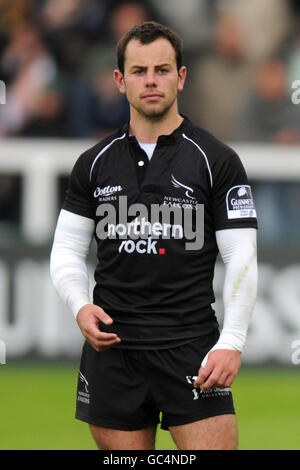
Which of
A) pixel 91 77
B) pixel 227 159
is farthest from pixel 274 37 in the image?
pixel 227 159

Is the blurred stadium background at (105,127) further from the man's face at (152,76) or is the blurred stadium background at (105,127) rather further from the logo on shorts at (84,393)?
the man's face at (152,76)

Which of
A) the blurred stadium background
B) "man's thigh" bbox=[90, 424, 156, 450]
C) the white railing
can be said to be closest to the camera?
"man's thigh" bbox=[90, 424, 156, 450]

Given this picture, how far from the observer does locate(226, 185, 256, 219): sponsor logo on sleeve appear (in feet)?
14.0

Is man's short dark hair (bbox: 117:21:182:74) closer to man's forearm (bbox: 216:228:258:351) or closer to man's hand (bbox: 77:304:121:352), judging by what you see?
man's forearm (bbox: 216:228:258:351)

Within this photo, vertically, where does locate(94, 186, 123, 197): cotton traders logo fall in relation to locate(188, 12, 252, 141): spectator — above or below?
below

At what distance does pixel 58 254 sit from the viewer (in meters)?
4.52

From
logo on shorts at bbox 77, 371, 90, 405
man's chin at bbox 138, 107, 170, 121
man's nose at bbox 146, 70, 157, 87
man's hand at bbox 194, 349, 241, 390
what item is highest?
man's nose at bbox 146, 70, 157, 87

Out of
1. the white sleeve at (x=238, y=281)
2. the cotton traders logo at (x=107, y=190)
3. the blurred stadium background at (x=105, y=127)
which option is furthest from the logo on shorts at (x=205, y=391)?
the blurred stadium background at (x=105, y=127)

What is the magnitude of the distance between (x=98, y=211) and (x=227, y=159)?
1.87ft

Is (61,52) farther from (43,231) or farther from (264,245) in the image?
(264,245)

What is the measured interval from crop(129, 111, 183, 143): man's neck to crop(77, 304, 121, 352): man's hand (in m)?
0.73

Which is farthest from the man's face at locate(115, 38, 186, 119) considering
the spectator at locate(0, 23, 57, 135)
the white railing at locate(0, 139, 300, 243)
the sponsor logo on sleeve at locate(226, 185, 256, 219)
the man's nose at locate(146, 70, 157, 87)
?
the spectator at locate(0, 23, 57, 135)

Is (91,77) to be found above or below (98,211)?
above

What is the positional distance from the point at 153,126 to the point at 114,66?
23.5 feet
